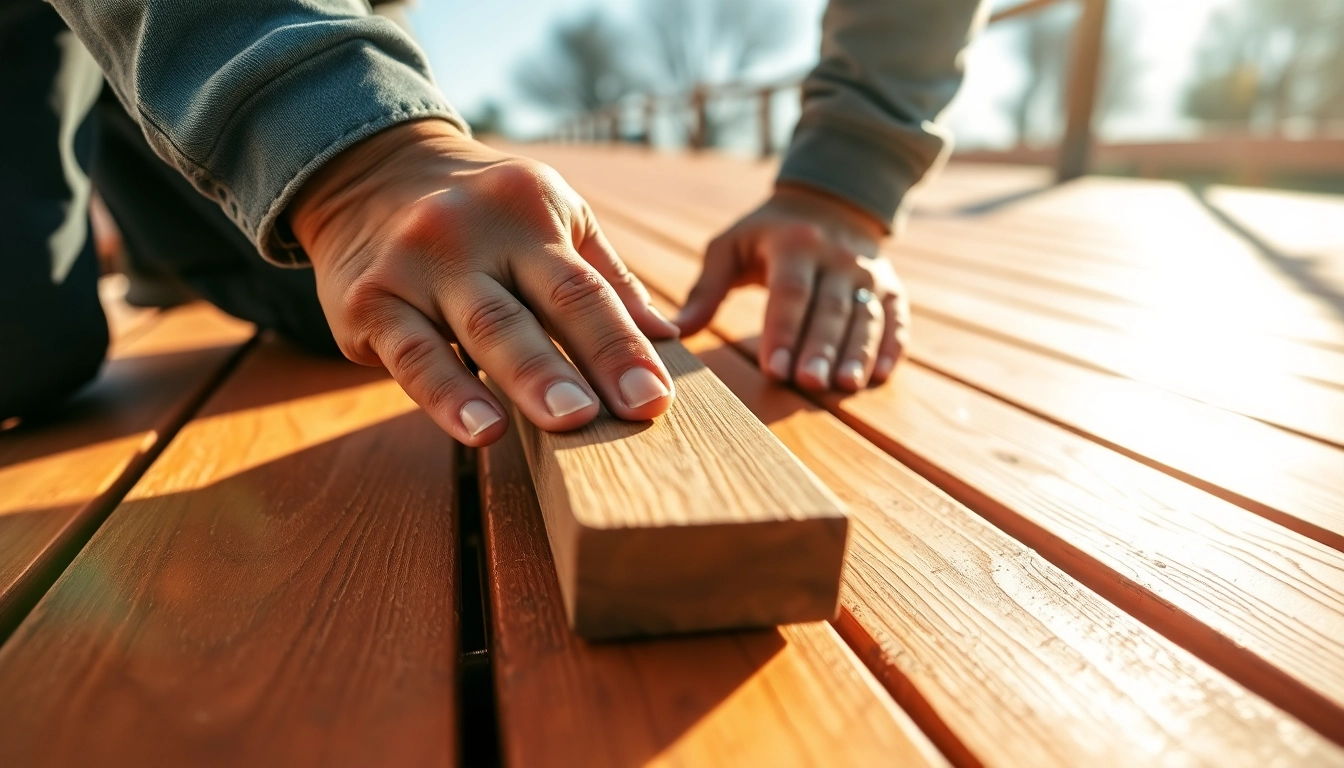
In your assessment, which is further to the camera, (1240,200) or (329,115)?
(1240,200)

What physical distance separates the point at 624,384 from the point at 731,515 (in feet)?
0.66

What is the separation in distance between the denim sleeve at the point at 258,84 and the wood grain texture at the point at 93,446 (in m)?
0.33

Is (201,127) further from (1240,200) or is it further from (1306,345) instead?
(1240,200)

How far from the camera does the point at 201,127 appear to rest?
2.64 ft

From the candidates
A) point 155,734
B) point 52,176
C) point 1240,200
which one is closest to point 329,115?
point 155,734

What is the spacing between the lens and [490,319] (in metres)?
0.70

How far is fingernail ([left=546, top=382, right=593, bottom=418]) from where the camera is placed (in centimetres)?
67

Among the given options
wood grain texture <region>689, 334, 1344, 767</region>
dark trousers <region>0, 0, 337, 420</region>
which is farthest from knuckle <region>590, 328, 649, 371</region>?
dark trousers <region>0, 0, 337, 420</region>

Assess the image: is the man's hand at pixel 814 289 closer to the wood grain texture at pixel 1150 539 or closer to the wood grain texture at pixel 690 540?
the wood grain texture at pixel 1150 539

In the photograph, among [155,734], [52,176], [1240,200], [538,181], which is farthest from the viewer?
[1240,200]

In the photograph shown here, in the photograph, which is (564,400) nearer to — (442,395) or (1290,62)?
(442,395)

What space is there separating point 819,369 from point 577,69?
24.6 metres

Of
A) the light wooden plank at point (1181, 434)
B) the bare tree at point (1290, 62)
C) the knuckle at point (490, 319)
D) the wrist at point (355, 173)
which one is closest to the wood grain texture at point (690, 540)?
the knuckle at point (490, 319)

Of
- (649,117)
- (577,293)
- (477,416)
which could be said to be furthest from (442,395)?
(649,117)
